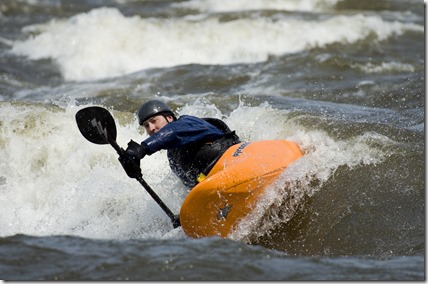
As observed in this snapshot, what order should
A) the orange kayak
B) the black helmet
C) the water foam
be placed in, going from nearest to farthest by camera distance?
1. the orange kayak
2. the black helmet
3. the water foam

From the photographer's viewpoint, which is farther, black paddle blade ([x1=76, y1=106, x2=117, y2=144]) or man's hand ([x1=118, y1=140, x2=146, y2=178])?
black paddle blade ([x1=76, y1=106, x2=117, y2=144])

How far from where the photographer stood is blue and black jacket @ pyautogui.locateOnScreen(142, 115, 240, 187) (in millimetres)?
6188

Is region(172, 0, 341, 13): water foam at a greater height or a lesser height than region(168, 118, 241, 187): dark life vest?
lesser

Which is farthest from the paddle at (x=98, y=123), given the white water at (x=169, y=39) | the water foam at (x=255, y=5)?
the water foam at (x=255, y=5)

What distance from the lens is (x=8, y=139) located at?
8633 millimetres

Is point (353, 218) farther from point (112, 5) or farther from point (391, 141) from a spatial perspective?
point (112, 5)

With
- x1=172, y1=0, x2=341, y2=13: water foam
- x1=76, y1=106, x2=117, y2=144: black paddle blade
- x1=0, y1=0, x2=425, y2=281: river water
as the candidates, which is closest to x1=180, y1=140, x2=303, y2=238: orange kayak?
x1=0, y1=0, x2=425, y2=281: river water

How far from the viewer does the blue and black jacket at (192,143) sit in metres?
6.19

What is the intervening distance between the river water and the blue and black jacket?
451 mm

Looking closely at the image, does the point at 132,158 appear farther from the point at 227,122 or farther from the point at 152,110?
the point at 227,122

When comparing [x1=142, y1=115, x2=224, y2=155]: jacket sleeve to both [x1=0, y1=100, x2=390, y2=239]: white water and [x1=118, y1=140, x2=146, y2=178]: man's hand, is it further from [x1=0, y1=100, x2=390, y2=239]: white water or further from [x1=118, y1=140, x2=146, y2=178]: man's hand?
[x1=0, y1=100, x2=390, y2=239]: white water

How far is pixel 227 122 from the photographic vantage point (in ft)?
28.7

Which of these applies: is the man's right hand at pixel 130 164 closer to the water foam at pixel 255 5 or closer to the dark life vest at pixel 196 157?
the dark life vest at pixel 196 157

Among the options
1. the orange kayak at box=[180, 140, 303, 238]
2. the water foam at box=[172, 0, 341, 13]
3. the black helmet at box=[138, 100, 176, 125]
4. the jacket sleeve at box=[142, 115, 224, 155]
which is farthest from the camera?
the water foam at box=[172, 0, 341, 13]
